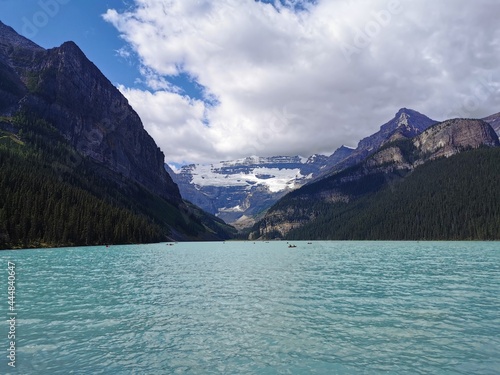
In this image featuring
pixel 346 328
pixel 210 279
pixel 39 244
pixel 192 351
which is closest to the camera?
pixel 192 351

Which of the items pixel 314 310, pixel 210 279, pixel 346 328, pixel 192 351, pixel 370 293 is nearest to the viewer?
pixel 192 351

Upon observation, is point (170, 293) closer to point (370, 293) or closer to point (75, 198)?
point (370, 293)

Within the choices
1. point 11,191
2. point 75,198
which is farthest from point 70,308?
point 75,198

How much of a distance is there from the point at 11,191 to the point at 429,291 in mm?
170617

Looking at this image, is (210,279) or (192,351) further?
(210,279)

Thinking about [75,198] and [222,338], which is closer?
[222,338]

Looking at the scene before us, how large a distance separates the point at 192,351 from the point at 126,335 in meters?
6.16

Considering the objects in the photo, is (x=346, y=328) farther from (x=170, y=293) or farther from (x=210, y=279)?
(x=210, y=279)

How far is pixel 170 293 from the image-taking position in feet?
142

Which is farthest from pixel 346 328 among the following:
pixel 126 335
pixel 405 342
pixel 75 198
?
pixel 75 198

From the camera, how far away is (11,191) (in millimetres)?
157250

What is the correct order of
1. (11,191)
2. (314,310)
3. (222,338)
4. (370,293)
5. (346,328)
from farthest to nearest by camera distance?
(11,191)
(370,293)
(314,310)
(346,328)
(222,338)

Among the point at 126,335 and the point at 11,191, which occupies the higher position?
the point at 11,191

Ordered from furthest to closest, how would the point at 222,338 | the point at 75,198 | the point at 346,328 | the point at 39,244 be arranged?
1. the point at 75,198
2. the point at 39,244
3. the point at 346,328
4. the point at 222,338
